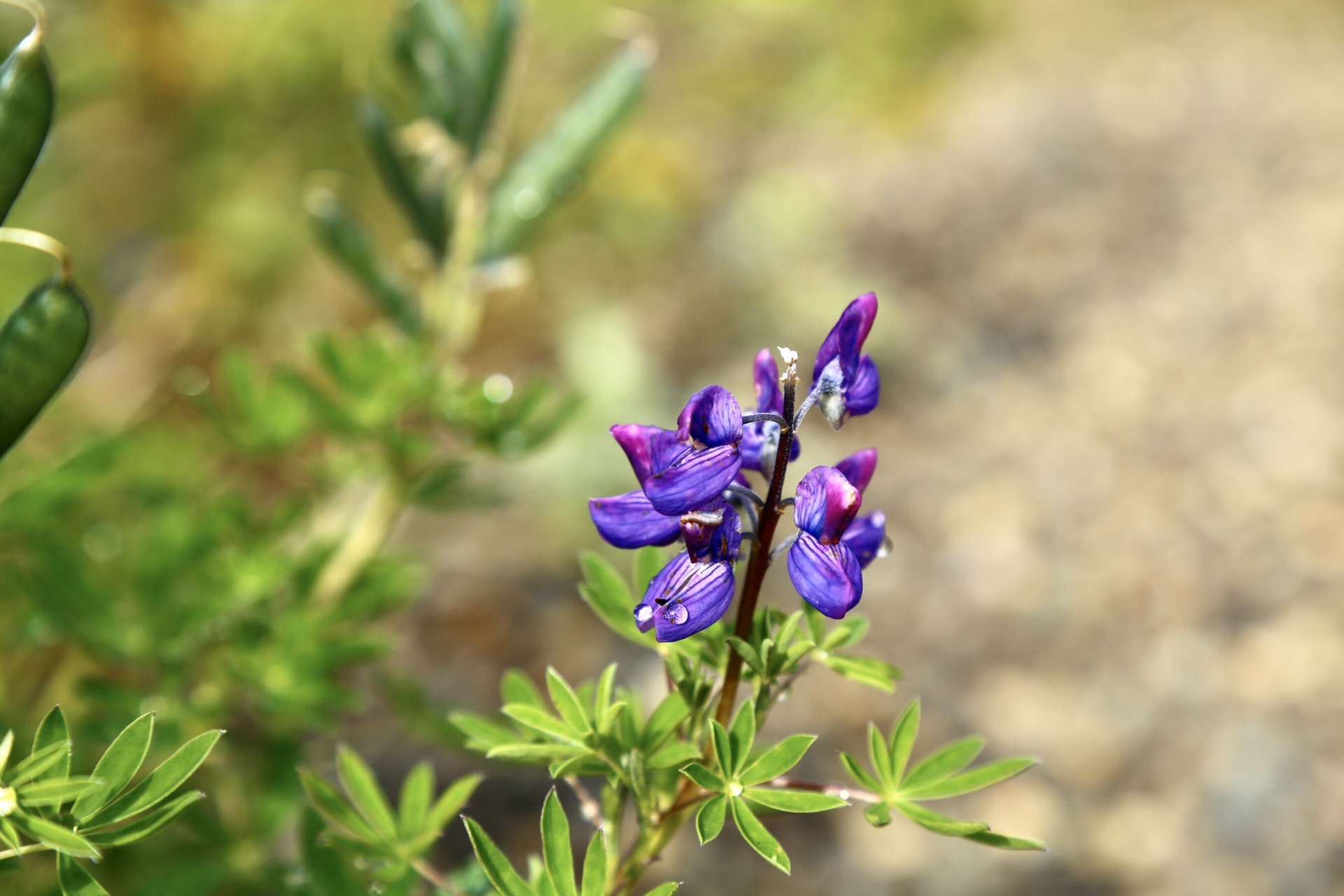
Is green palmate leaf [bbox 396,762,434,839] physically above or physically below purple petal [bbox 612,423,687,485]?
below

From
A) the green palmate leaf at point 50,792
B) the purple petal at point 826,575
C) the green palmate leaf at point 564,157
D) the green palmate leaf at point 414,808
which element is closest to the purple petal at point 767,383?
the purple petal at point 826,575

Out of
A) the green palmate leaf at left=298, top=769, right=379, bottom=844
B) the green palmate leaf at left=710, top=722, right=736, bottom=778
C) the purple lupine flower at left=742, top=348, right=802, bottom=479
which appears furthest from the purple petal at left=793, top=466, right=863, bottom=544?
the green palmate leaf at left=298, top=769, right=379, bottom=844

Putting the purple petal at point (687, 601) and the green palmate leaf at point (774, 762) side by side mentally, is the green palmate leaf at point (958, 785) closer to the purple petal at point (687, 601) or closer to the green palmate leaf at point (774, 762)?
the green palmate leaf at point (774, 762)

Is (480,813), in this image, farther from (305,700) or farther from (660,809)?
(660,809)

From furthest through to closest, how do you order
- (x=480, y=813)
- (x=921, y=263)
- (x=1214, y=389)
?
(x=921, y=263) < (x=1214, y=389) < (x=480, y=813)

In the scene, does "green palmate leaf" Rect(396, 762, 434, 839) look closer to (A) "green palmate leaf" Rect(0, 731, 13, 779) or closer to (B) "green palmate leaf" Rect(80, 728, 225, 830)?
(B) "green palmate leaf" Rect(80, 728, 225, 830)

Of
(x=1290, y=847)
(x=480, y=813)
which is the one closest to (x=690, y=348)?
(x=480, y=813)
